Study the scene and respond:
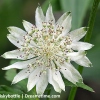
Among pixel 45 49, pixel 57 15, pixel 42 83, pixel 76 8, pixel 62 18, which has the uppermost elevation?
pixel 57 15

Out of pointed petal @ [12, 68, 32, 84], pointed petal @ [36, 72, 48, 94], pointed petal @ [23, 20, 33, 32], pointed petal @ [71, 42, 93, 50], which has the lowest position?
pointed petal @ [36, 72, 48, 94]

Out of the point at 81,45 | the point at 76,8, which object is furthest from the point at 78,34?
the point at 76,8

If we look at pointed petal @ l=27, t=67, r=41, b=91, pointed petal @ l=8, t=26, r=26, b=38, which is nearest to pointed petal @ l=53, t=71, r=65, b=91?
pointed petal @ l=27, t=67, r=41, b=91

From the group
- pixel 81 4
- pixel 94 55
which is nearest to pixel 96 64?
pixel 94 55

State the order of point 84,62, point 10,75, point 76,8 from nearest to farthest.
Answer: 1. point 84,62
2. point 10,75
3. point 76,8

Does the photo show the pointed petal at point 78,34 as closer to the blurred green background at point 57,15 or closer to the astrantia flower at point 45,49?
the astrantia flower at point 45,49

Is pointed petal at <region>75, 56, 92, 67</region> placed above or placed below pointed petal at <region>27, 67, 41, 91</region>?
above

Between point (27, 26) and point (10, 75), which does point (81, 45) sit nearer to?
point (27, 26)

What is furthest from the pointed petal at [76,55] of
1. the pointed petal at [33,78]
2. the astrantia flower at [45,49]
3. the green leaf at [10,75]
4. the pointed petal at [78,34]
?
the green leaf at [10,75]

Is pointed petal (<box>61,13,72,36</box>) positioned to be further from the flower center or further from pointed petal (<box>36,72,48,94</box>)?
pointed petal (<box>36,72,48,94</box>)
